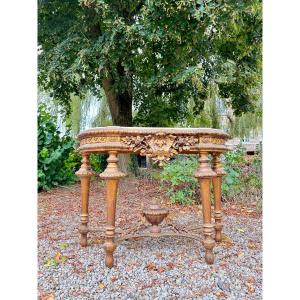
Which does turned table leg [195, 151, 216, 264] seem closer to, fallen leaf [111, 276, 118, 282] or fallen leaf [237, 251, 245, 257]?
fallen leaf [237, 251, 245, 257]

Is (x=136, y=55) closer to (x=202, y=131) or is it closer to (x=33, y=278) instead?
(x=202, y=131)

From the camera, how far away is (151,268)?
190 centimetres

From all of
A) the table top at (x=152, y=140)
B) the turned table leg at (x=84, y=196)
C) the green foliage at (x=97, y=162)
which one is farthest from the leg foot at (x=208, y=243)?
the green foliage at (x=97, y=162)

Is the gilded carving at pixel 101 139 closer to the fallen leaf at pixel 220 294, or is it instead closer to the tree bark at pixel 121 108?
the fallen leaf at pixel 220 294

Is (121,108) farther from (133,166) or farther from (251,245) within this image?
(251,245)

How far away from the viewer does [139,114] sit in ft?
20.3

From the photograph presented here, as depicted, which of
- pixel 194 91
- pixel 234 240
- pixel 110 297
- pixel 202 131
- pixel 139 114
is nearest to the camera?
pixel 110 297

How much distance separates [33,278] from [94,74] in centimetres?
432

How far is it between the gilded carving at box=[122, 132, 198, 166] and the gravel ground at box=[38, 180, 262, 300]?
63 cm

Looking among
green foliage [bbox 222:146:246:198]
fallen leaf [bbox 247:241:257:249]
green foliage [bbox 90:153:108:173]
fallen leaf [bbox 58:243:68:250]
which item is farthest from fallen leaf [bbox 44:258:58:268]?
green foliage [bbox 90:153:108:173]

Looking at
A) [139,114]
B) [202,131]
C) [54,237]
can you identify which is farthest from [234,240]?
[139,114]

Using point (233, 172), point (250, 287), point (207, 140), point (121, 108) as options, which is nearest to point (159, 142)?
point (207, 140)

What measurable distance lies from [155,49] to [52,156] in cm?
228

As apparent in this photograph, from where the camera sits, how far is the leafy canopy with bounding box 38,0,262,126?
159 inches
